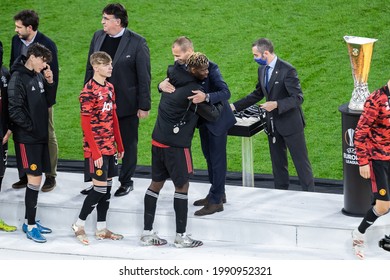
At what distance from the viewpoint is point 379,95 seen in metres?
8.02

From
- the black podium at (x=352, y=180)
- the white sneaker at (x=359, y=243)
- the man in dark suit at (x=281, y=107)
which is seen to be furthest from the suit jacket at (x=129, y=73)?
the white sneaker at (x=359, y=243)

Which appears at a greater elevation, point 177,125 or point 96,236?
point 177,125

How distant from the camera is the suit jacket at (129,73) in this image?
9.30m

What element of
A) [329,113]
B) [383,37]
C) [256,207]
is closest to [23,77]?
[256,207]

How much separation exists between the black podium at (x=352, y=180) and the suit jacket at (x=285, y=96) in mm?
569

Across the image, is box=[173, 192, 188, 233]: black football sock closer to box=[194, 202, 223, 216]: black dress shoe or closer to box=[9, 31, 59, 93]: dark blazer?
box=[194, 202, 223, 216]: black dress shoe

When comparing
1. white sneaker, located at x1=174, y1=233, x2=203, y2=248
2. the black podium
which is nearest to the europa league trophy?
the black podium

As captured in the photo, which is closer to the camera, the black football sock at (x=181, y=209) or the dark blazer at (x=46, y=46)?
the black football sock at (x=181, y=209)

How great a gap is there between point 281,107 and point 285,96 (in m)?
0.18

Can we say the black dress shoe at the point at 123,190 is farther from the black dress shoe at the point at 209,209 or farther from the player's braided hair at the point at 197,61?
the player's braided hair at the point at 197,61

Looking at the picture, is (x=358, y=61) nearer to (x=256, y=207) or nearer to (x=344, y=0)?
(x=256, y=207)

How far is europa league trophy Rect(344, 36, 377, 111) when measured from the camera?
28.5ft

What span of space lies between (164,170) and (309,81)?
14.9 ft

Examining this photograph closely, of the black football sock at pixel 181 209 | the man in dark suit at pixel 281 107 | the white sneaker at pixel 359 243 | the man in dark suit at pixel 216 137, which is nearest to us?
the white sneaker at pixel 359 243
